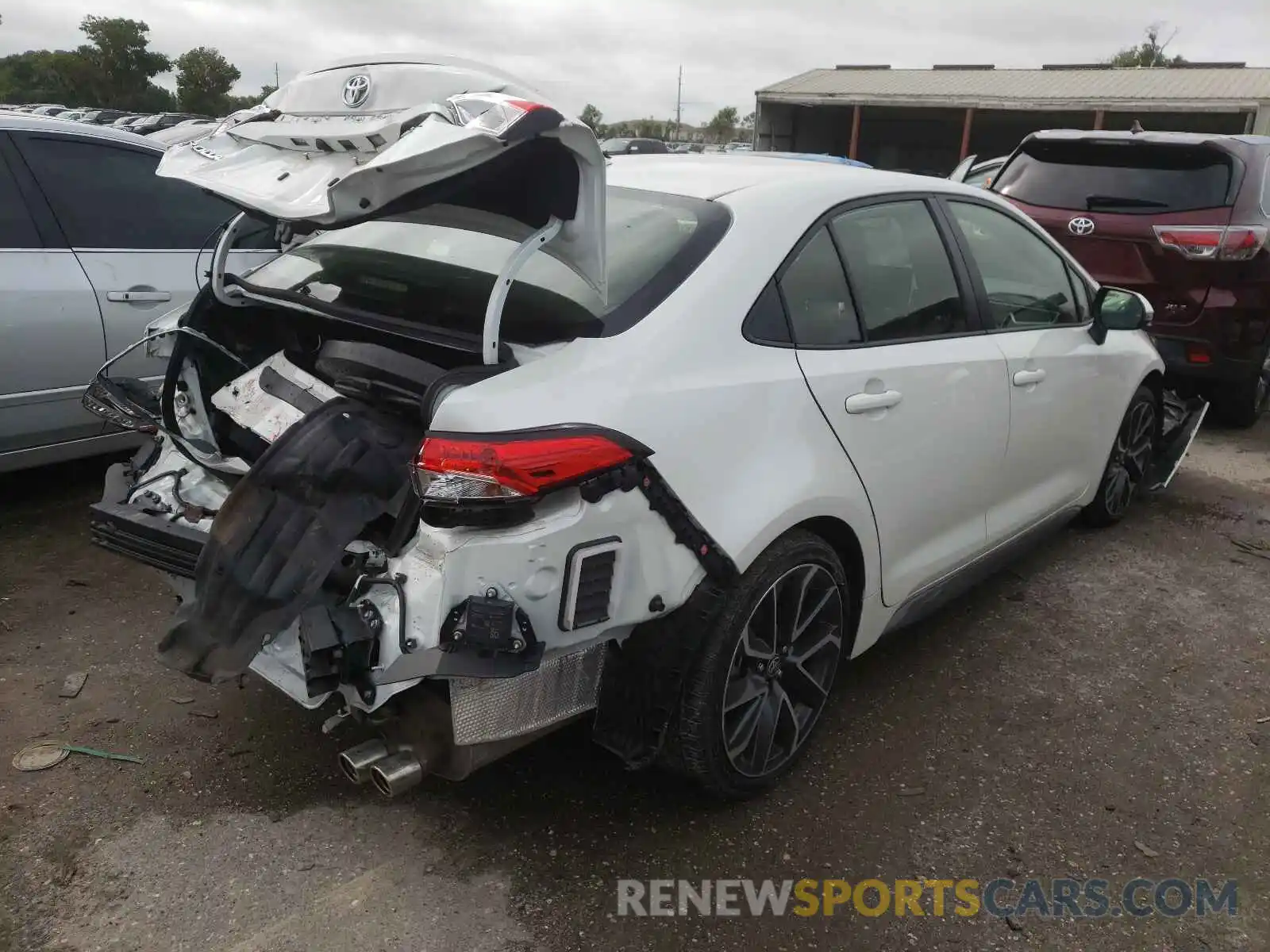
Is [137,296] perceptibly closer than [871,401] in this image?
No

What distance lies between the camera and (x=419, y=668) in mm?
1955

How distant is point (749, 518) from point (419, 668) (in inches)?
32.8

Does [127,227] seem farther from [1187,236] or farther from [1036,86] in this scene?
[1036,86]

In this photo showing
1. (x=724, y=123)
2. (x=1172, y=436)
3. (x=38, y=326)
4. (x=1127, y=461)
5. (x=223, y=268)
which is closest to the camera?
(x=223, y=268)

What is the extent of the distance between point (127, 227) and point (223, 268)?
5.74 ft

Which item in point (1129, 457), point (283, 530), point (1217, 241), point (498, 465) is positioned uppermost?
point (1217, 241)

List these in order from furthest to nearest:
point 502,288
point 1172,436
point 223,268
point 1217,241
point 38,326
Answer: point 1217,241 < point 1172,436 < point 38,326 < point 223,268 < point 502,288

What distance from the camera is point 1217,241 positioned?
217 inches

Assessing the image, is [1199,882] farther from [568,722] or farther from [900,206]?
[900,206]

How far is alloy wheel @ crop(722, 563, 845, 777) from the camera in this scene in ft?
8.08

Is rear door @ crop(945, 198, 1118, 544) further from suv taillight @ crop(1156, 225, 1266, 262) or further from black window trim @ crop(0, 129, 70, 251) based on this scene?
black window trim @ crop(0, 129, 70, 251)

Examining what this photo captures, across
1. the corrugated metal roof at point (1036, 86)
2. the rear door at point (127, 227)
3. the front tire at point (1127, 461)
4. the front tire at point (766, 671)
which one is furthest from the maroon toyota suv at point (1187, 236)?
the corrugated metal roof at point (1036, 86)

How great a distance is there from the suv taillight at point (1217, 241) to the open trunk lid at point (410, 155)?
15.5 ft

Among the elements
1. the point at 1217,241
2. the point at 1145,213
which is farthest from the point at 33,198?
the point at 1217,241
